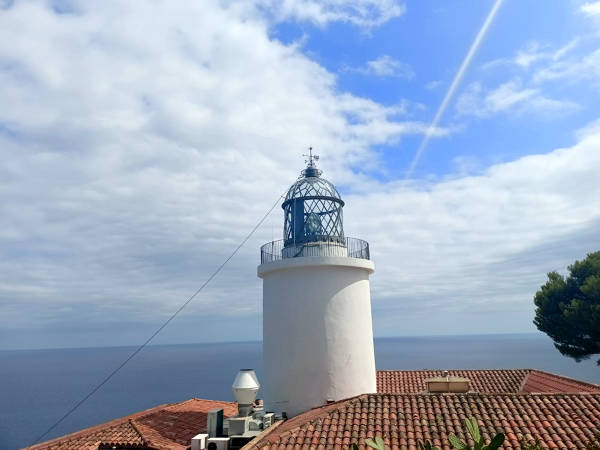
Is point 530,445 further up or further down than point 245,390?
further down

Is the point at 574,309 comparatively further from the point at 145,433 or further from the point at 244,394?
the point at 145,433

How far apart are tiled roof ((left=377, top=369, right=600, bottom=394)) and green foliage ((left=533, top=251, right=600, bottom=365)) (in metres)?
9.24

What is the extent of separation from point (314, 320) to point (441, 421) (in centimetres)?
531

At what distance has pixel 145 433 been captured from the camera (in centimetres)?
1280

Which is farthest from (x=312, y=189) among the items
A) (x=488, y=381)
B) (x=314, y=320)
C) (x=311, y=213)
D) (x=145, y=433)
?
(x=488, y=381)

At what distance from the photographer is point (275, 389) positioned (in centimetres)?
1460

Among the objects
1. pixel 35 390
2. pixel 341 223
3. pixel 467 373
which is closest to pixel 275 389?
pixel 341 223

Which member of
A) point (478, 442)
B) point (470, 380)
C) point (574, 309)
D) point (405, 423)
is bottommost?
point (405, 423)

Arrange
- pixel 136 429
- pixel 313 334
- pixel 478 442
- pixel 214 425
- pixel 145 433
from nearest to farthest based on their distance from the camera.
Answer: pixel 478 442
pixel 214 425
pixel 145 433
pixel 136 429
pixel 313 334

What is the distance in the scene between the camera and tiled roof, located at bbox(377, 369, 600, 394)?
690 inches

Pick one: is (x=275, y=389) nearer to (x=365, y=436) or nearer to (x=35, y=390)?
(x=365, y=436)

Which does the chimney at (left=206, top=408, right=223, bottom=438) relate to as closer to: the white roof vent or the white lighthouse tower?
the white roof vent

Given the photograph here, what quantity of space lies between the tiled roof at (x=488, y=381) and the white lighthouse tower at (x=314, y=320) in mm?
Result: 4669

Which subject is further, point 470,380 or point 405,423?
point 470,380
